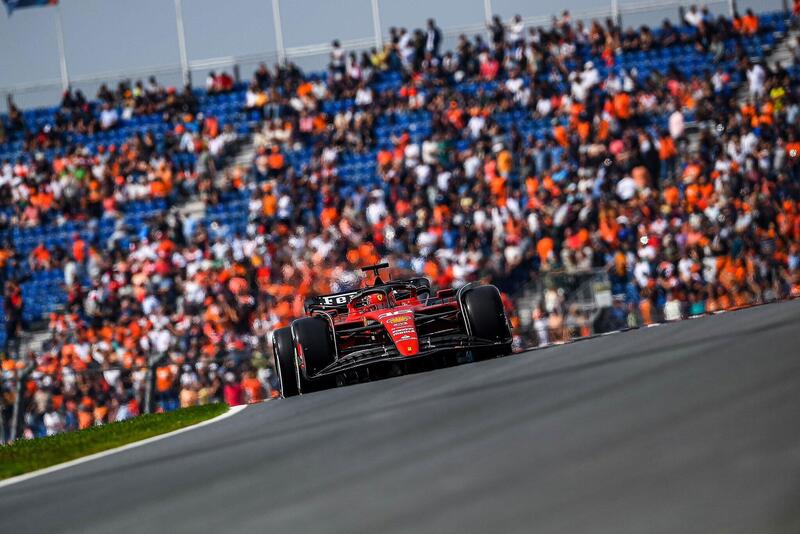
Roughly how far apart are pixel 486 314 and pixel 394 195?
35.6ft

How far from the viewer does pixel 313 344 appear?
13078mm

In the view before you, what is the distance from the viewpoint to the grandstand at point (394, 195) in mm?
17438

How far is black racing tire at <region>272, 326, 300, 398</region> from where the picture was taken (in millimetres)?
13547

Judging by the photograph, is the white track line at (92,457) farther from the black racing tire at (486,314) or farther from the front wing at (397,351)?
the black racing tire at (486,314)

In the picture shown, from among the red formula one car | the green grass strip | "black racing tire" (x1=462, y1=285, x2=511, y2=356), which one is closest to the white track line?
the green grass strip

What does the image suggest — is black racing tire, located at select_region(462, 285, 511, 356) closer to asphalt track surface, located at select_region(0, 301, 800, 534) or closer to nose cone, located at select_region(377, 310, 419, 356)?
nose cone, located at select_region(377, 310, 419, 356)

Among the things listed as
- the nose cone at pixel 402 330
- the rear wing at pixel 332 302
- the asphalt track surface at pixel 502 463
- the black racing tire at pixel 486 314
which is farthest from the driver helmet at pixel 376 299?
the asphalt track surface at pixel 502 463

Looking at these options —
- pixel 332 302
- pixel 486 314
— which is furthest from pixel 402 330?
pixel 332 302

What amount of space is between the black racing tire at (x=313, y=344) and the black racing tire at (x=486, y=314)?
150cm

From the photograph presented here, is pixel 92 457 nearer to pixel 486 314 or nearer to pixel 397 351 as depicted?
pixel 397 351

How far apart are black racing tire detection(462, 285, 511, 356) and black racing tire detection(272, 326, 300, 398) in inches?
77.2

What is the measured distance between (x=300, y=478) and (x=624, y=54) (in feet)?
69.8

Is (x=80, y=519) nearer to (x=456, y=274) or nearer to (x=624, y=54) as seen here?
(x=456, y=274)

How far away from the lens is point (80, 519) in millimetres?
6336
